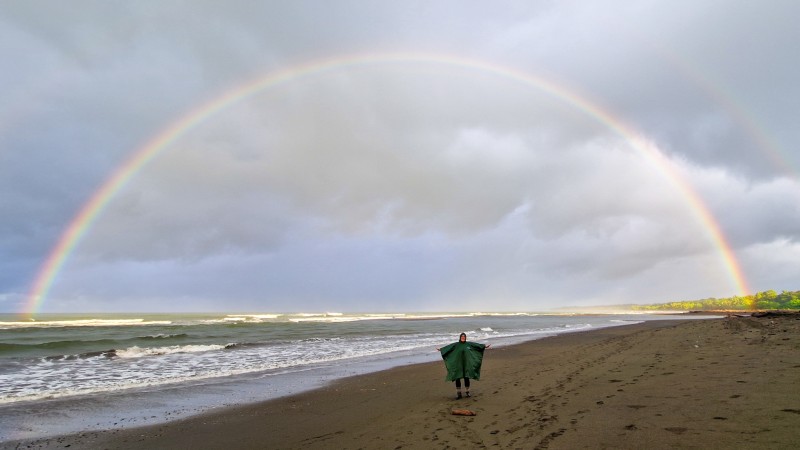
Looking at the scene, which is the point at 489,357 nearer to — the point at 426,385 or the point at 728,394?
the point at 426,385

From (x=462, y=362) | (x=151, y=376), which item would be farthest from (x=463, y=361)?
(x=151, y=376)

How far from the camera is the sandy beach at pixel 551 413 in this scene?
6.82m

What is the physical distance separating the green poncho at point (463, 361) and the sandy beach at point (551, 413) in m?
0.70

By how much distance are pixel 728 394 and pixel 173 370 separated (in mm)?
22291

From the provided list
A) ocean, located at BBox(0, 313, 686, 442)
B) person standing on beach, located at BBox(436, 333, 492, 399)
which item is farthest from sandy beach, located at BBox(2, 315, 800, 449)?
ocean, located at BBox(0, 313, 686, 442)

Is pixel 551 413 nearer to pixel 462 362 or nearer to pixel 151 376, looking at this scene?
pixel 462 362


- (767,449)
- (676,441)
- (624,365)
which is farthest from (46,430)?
(624,365)

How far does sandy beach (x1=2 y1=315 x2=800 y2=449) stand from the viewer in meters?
6.82

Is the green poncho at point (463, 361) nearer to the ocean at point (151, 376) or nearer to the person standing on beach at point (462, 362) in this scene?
the person standing on beach at point (462, 362)

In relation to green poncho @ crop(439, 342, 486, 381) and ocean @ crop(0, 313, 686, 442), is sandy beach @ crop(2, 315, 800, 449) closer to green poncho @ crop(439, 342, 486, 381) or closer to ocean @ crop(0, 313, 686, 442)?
green poncho @ crop(439, 342, 486, 381)

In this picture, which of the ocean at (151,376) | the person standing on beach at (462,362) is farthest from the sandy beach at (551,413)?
the ocean at (151,376)

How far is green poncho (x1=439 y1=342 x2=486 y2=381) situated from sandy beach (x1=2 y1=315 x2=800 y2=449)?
27.4 inches

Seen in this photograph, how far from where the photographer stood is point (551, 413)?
30.0 feet

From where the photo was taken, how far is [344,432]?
989 cm
